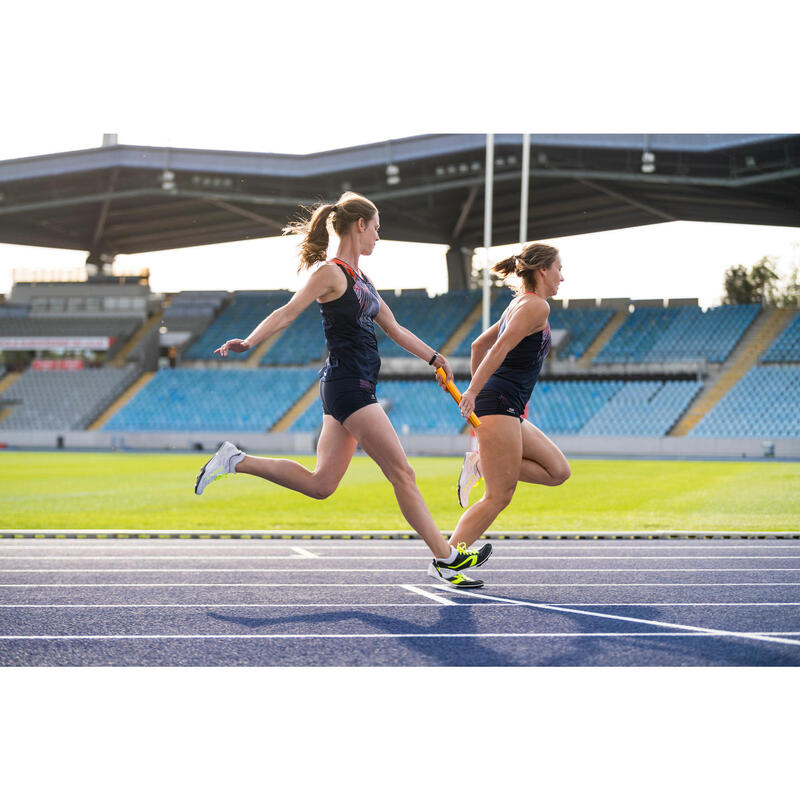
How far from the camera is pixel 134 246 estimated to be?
4231 centimetres

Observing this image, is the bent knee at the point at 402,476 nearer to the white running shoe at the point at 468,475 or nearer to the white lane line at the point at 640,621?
the white running shoe at the point at 468,475

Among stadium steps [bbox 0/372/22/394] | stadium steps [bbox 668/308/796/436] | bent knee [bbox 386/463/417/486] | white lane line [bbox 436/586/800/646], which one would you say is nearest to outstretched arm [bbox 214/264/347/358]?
bent knee [bbox 386/463/417/486]

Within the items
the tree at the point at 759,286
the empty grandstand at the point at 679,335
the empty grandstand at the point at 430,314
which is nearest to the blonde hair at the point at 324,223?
the empty grandstand at the point at 679,335

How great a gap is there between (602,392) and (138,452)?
17.1 metres

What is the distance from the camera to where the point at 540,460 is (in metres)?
5.44

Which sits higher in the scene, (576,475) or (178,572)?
(178,572)

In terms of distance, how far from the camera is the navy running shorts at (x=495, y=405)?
5.31m

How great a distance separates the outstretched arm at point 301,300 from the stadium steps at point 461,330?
109 ft

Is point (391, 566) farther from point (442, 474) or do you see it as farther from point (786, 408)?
point (786, 408)

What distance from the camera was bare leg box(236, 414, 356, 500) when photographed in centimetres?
507

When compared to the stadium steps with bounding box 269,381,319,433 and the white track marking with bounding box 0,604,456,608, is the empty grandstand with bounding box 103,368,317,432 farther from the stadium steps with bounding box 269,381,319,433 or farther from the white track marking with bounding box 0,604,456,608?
the white track marking with bounding box 0,604,456,608

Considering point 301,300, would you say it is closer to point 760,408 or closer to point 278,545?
point 278,545

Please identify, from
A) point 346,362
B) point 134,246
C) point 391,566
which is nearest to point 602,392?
point 134,246

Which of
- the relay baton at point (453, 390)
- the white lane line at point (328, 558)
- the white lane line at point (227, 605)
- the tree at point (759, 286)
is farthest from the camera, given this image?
the tree at point (759, 286)
